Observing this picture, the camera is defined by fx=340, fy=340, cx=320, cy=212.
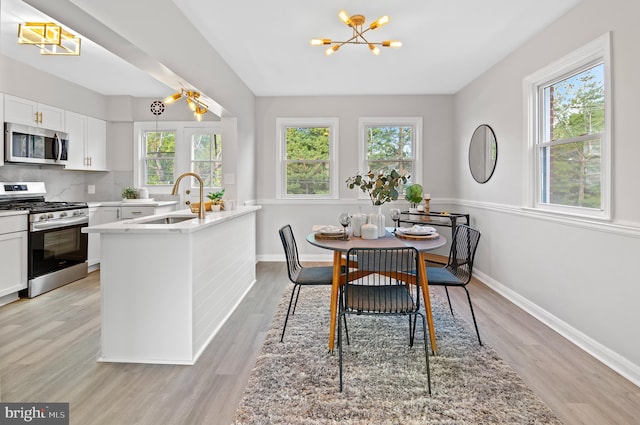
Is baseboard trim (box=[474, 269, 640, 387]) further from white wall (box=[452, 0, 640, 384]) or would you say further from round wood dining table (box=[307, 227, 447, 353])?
round wood dining table (box=[307, 227, 447, 353])

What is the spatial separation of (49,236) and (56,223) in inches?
6.5

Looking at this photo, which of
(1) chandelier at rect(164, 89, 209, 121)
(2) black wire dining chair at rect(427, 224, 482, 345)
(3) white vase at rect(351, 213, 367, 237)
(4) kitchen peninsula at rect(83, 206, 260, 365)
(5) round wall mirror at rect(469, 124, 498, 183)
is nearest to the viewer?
(4) kitchen peninsula at rect(83, 206, 260, 365)

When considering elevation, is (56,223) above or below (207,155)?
below

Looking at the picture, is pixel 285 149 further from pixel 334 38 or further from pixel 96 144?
pixel 96 144

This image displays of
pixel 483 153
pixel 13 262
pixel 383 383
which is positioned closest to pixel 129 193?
pixel 13 262

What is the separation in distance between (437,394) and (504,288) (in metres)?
2.27

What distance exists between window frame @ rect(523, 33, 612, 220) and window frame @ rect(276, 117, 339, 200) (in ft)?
8.62

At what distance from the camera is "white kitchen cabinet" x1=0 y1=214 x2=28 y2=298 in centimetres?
326

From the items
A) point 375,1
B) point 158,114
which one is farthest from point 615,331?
point 158,114

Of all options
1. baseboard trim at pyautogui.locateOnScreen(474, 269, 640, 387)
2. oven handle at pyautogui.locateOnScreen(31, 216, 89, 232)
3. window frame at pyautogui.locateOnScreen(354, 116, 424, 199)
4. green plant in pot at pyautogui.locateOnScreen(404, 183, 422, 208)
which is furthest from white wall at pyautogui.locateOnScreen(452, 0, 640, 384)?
oven handle at pyautogui.locateOnScreen(31, 216, 89, 232)

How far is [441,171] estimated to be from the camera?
17.2 feet

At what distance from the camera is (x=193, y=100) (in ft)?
10.5

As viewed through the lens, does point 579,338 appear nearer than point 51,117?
Yes

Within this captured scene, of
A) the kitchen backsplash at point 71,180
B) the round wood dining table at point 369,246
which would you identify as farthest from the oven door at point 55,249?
the round wood dining table at point 369,246
